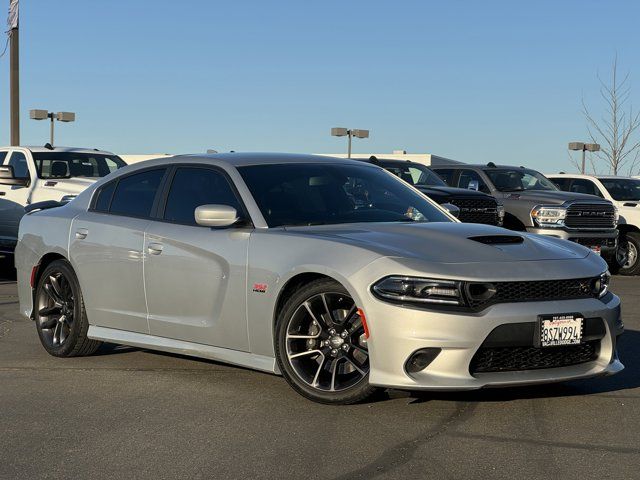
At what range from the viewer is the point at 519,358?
5.73 metres

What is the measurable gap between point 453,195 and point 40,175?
6396mm

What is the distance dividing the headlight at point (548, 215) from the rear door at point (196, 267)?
11.0 metres

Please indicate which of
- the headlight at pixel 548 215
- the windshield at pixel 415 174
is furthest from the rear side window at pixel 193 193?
the headlight at pixel 548 215

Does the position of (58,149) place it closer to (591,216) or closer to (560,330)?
(591,216)

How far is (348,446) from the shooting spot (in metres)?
5.14

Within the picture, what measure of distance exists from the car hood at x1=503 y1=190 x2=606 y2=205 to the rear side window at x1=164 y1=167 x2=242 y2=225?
438 inches

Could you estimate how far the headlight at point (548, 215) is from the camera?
56.7 ft

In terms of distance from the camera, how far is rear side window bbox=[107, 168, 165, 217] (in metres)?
7.53

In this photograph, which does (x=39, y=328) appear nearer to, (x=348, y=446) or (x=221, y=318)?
(x=221, y=318)

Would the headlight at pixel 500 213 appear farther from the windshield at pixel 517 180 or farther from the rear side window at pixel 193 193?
the rear side window at pixel 193 193

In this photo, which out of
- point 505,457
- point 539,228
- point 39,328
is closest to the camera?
point 505,457

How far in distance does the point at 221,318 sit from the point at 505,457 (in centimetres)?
231

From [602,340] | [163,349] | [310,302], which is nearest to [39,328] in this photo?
[163,349]

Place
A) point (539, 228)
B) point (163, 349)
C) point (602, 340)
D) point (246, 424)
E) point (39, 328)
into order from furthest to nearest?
1. point (539, 228)
2. point (39, 328)
3. point (163, 349)
4. point (602, 340)
5. point (246, 424)
